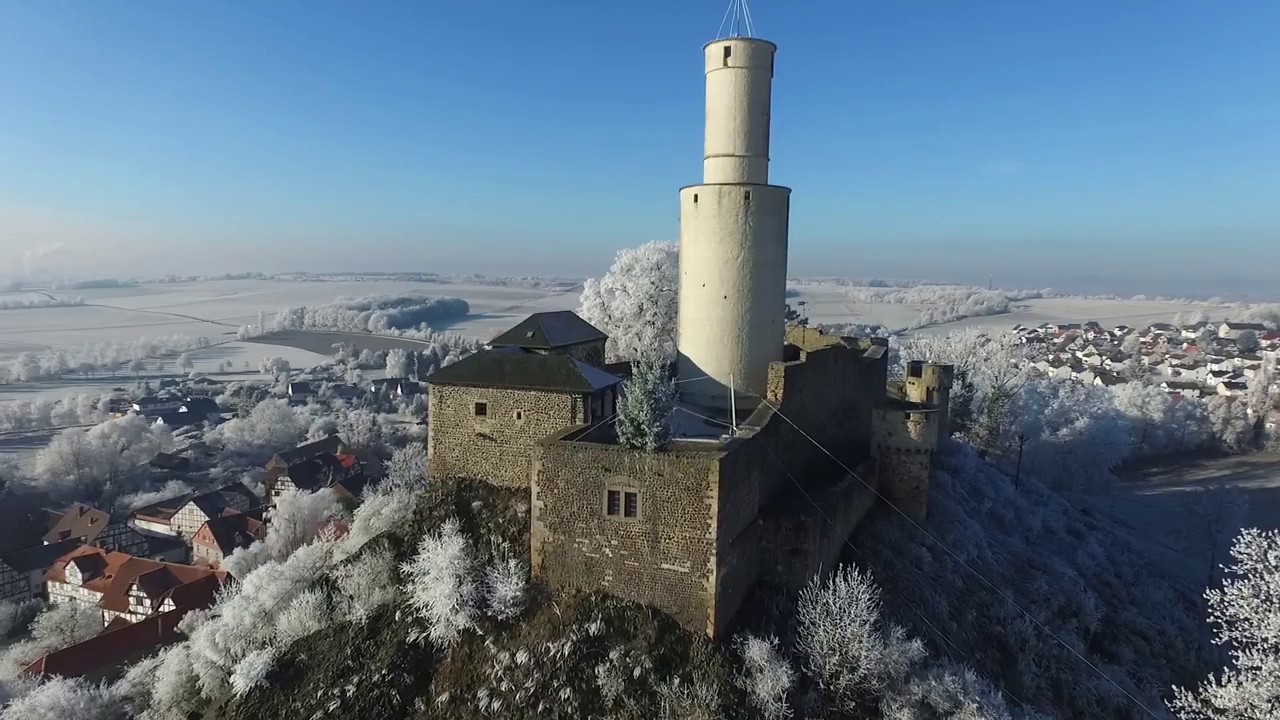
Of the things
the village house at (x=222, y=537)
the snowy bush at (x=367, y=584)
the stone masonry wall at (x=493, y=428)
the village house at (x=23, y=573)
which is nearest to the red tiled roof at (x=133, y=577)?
Result: the village house at (x=23, y=573)

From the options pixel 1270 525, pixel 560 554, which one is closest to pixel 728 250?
pixel 560 554

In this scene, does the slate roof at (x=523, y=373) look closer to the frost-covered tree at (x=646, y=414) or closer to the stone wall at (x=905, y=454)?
the frost-covered tree at (x=646, y=414)

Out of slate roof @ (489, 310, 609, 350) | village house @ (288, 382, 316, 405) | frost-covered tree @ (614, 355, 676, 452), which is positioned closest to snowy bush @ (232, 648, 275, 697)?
slate roof @ (489, 310, 609, 350)

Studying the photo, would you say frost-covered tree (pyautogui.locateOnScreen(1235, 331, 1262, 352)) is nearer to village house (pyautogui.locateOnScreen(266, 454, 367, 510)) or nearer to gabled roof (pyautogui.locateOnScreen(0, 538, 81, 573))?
village house (pyautogui.locateOnScreen(266, 454, 367, 510))

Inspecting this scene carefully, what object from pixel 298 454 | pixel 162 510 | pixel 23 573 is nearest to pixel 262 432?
pixel 298 454

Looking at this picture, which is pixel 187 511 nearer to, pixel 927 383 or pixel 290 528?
pixel 290 528
